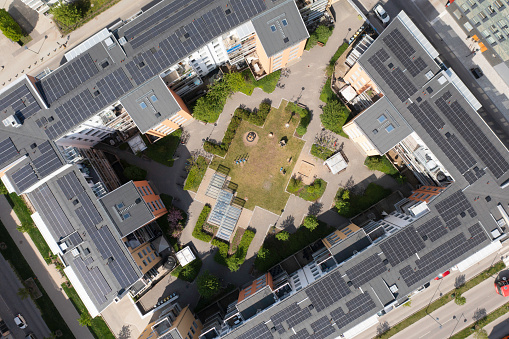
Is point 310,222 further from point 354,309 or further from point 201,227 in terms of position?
point 201,227

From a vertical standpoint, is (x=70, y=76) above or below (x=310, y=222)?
above

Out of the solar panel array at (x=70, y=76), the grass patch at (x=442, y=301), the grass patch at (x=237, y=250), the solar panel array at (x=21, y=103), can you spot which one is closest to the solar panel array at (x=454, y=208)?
the grass patch at (x=442, y=301)

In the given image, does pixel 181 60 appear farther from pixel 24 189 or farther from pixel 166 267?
pixel 166 267

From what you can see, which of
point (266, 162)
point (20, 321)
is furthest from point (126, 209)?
A: point (20, 321)

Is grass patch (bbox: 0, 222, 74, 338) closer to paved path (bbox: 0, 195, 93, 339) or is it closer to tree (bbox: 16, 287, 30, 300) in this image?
paved path (bbox: 0, 195, 93, 339)

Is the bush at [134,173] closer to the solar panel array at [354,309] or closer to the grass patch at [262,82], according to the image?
the grass patch at [262,82]

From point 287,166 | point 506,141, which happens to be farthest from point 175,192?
point 506,141

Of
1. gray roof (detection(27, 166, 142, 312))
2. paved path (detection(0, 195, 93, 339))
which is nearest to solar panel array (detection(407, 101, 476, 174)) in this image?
gray roof (detection(27, 166, 142, 312))
